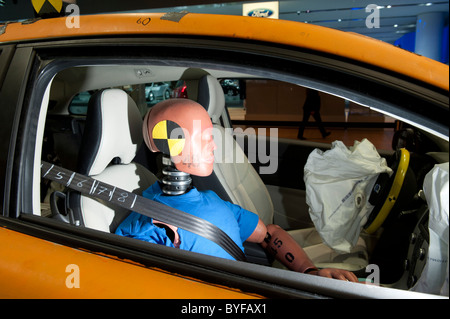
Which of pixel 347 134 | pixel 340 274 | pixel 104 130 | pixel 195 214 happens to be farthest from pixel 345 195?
pixel 347 134

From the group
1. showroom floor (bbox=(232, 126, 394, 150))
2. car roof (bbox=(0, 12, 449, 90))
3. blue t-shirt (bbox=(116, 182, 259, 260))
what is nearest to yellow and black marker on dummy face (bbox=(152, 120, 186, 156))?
blue t-shirt (bbox=(116, 182, 259, 260))

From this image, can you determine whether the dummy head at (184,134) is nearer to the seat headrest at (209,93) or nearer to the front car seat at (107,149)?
the front car seat at (107,149)

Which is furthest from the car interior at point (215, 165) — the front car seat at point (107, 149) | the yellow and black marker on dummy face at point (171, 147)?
the yellow and black marker on dummy face at point (171, 147)

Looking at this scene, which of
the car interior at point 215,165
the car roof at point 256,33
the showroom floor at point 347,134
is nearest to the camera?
the car roof at point 256,33

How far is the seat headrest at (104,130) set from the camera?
1211 mm

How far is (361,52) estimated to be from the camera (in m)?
0.67

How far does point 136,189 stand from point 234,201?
578 mm

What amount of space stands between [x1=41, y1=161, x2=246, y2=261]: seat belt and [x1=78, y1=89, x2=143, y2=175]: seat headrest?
130mm

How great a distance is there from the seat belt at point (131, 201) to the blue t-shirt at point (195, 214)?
0.04 meters

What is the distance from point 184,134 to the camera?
113cm

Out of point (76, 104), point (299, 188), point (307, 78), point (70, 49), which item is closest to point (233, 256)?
point (307, 78)

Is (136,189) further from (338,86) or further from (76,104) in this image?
(76,104)

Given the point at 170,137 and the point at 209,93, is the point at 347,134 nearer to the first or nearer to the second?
the point at 209,93
